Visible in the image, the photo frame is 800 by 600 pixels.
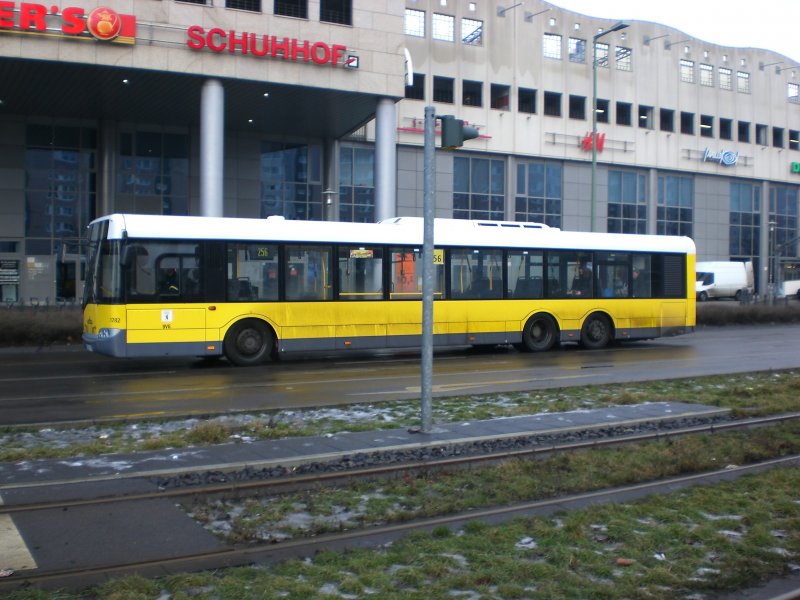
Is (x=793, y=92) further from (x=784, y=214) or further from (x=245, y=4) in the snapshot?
(x=245, y=4)

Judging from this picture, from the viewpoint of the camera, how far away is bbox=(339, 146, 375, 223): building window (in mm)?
41406

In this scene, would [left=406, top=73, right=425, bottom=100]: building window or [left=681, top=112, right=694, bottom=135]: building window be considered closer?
[left=406, top=73, right=425, bottom=100]: building window

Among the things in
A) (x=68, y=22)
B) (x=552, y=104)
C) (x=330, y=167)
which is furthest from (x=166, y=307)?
(x=552, y=104)

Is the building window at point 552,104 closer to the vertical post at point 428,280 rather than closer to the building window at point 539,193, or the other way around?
the building window at point 539,193

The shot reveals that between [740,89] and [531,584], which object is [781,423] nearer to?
[531,584]

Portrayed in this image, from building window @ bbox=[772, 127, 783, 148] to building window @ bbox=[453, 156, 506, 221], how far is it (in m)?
24.2

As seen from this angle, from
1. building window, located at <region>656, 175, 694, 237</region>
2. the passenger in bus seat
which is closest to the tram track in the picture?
the passenger in bus seat

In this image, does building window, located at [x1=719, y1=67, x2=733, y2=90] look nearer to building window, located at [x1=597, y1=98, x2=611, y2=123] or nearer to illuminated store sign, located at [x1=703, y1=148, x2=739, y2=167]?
illuminated store sign, located at [x1=703, y1=148, x2=739, y2=167]

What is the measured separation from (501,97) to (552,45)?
4789 mm

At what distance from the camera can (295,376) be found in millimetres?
16594

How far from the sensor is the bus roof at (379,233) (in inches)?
680

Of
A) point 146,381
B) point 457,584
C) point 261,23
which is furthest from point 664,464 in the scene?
point 261,23

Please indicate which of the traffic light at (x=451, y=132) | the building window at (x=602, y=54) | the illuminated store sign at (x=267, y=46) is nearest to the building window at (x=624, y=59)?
the building window at (x=602, y=54)

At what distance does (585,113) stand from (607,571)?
45163 mm
